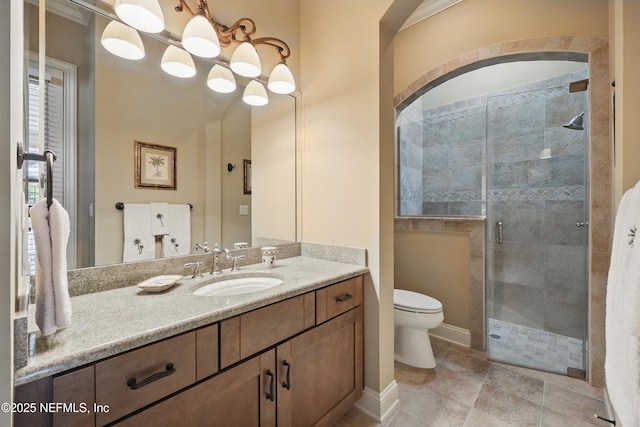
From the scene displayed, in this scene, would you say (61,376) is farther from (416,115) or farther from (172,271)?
(416,115)

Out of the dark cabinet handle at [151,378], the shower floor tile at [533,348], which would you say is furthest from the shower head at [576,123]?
the dark cabinet handle at [151,378]

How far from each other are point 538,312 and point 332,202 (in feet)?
7.54

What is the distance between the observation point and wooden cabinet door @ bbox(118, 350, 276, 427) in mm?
800

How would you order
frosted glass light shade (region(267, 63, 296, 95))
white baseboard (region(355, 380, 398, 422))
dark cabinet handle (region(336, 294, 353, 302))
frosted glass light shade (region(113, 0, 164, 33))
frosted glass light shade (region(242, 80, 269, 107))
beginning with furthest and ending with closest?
frosted glass light shade (region(242, 80, 269, 107)) → frosted glass light shade (region(267, 63, 296, 95)) → white baseboard (region(355, 380, 398, 422)) → dark cabinet handle (region(336, 294, 353, 302)) → frosted glass light shade (region(113, 0, 164, 33))

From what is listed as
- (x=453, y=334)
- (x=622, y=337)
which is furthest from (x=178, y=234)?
(x=453, y=334)

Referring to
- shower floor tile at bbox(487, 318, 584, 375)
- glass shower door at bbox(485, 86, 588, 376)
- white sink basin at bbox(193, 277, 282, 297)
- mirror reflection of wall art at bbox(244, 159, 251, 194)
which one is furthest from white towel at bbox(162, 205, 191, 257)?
shower floor tile at bbox(487, 318, 584, 375)

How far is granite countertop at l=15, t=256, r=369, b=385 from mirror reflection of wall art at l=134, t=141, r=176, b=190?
498mm

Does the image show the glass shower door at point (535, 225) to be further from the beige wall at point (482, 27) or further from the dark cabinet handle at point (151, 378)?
the dark cabinet handle at point (151, 378)

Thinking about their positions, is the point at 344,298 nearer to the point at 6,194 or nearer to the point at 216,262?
the point at 216,262

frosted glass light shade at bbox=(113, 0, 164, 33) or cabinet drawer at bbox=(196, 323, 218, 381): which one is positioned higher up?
frosted glass light shade at bbox=(113, 0, 164, 33)

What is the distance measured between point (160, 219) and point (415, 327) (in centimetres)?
183

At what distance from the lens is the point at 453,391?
1732 mm

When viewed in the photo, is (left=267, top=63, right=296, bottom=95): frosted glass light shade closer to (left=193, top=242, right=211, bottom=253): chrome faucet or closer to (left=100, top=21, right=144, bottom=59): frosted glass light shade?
(left=100, top=21, right=144, bottom=59): frosted glass light shade

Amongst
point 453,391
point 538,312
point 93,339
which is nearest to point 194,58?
point 93,339
